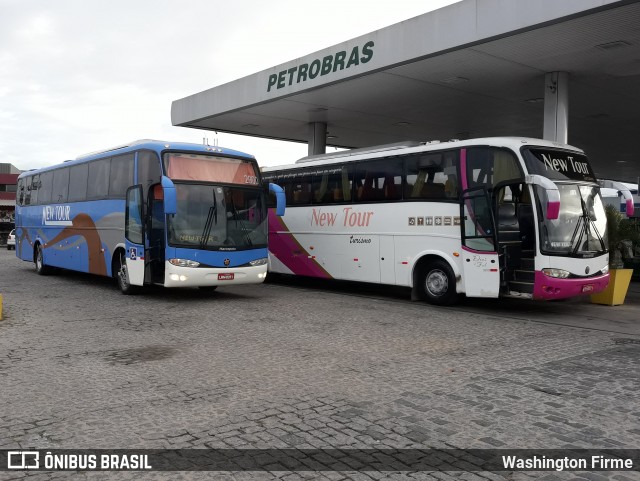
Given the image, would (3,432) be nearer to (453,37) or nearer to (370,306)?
(370,306)

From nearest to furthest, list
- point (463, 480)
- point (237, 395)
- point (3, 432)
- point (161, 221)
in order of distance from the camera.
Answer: point (463, 480) < point (3, 432) < point (237, 395) < point (161, 221)

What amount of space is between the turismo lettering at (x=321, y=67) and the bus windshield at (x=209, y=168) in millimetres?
4023

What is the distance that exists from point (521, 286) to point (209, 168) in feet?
22.2

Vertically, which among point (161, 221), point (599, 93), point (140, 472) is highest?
point (599, 93)

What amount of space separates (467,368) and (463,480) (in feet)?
9.84

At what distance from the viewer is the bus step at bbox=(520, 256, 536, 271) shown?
1084cm

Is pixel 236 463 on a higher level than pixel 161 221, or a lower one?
lower

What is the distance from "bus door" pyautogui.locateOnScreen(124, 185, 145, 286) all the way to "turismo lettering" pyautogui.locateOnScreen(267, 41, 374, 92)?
619 cm

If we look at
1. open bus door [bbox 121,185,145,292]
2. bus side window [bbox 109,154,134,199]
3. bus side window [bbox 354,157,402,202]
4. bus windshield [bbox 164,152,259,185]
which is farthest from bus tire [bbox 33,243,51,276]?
bus side window [bbox 354,157,402,202]

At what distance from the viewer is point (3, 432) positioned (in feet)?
14.6

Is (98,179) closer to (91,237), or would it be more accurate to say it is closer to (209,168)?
(91,237)

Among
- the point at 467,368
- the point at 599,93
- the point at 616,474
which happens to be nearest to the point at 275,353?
the point at 467,368

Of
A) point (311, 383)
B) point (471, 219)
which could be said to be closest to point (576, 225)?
point (471, 219)

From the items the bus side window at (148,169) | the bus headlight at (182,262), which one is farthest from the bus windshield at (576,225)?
the bus side window at (148,169)
